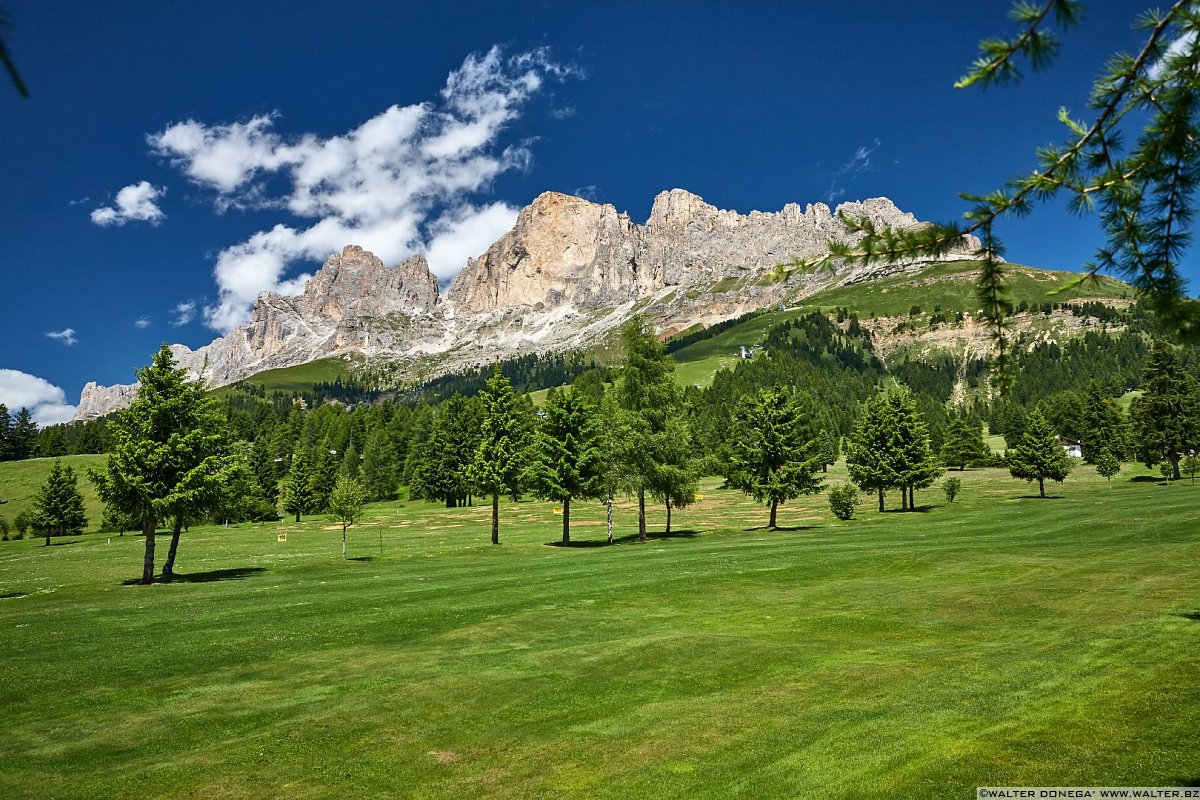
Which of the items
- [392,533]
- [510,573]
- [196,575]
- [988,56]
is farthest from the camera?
[392,533]

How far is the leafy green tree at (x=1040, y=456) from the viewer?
71312 mm

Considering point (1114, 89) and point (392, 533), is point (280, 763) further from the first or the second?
point (392, 533)

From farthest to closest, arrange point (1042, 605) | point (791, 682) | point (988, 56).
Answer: point (1042, 605)
point (791, 682)
point (988, 56)

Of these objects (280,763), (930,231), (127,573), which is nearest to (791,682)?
(280,763)

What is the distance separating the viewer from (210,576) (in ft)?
121

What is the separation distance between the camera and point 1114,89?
5555 mm

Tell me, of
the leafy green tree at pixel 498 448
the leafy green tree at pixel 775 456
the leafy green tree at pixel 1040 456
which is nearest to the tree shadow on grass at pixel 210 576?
the leafy green tree at pixel 498 448

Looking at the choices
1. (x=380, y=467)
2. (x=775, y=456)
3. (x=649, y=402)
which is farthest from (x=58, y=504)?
(x=775, y=456)

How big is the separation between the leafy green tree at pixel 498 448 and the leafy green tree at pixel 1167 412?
75614 millimetres

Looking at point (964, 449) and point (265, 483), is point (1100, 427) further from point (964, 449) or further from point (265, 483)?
point (265, 483)

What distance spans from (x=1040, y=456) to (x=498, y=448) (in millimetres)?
58618

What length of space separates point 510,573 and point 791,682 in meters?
20.8

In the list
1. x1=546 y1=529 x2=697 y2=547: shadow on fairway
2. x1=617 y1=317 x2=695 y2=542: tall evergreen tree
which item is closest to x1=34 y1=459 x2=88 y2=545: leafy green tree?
x1=546 y1=529 x2=697 y2=547: shadow on fairway

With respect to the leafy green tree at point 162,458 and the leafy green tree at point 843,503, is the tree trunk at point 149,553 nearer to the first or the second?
the leafy green tree at point 162,458
